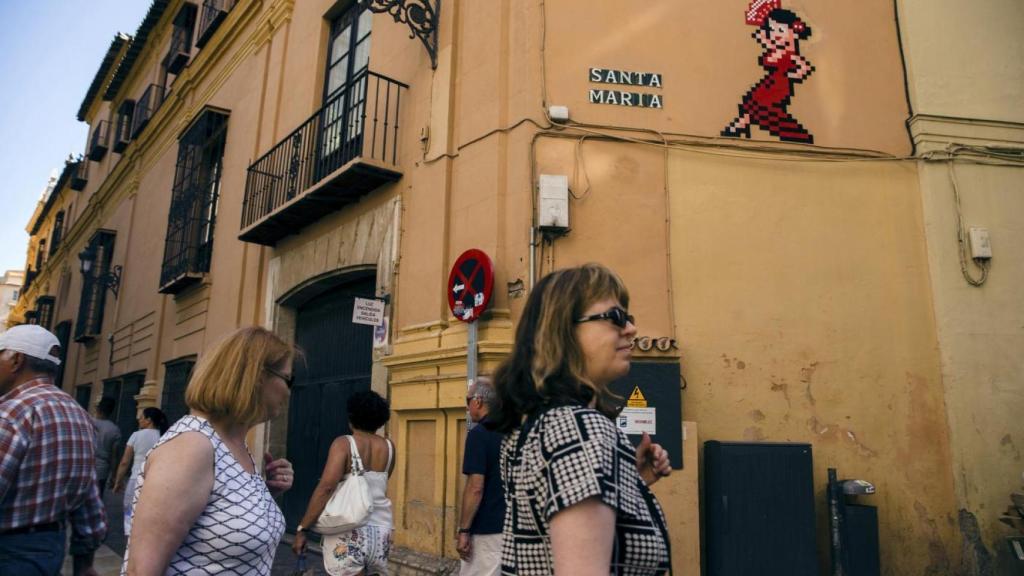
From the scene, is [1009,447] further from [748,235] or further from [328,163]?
[328,163]

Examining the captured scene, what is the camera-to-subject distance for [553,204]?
20.2 ft

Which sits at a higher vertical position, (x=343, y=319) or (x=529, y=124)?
(x=529, y=124)

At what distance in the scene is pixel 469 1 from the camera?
7.48 meters

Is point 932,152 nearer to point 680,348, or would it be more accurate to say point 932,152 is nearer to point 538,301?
point 680,348

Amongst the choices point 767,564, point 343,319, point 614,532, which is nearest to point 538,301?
point 614,532

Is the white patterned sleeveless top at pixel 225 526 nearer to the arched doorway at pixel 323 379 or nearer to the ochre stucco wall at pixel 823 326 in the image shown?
the ochre stucco wall at pixel 823 326

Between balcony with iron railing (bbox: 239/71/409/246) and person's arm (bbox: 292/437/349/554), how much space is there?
159 inches

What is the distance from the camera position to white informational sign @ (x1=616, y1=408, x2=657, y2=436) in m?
5.76

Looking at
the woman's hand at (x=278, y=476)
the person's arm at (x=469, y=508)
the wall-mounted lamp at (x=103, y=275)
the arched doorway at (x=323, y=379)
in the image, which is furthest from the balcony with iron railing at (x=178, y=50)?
the woman's hand at (x=278, y=476)

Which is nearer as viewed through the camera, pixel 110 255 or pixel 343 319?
pixel 343 319

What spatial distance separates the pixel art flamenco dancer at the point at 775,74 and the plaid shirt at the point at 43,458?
225 inches

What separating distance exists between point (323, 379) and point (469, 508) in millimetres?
5256

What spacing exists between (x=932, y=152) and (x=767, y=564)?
4.15 m

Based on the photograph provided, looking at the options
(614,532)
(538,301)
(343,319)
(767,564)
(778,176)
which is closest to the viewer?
(614,532)
